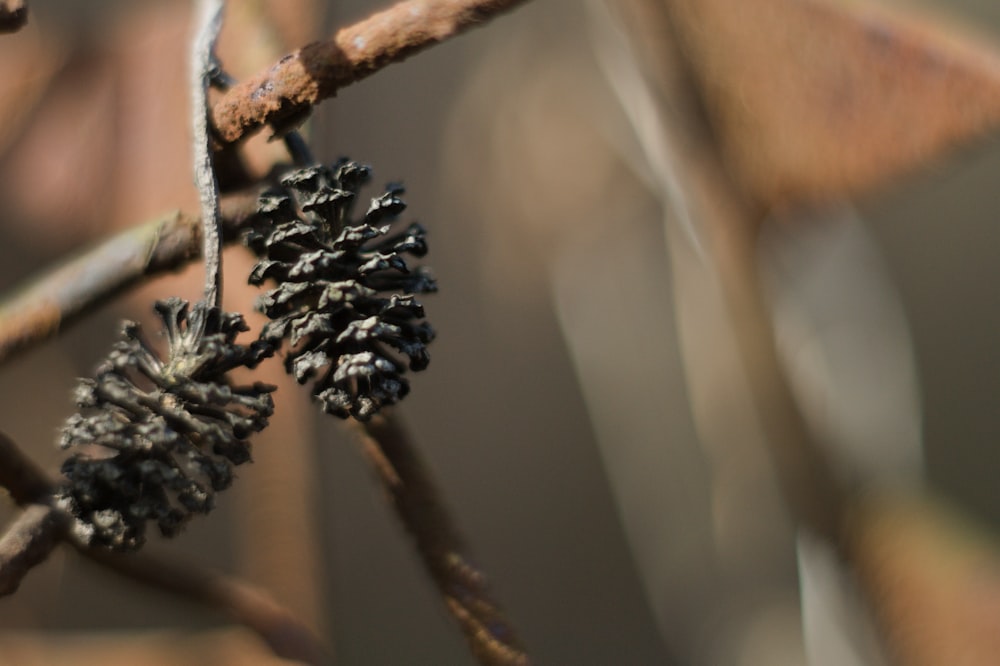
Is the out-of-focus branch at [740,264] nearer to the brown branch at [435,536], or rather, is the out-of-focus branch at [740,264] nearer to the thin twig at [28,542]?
the brown branch at [435,536]

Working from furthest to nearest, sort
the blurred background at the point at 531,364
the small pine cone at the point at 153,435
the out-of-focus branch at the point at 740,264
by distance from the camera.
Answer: the blurred background at the point at 531,364, the out-of-focus branch at the point at 740,264, the small pine cone at the point at 153,435

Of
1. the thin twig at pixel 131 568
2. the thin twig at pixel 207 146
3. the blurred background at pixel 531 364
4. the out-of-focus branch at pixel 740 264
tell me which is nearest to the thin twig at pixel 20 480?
the thin twig at pixel 131 568

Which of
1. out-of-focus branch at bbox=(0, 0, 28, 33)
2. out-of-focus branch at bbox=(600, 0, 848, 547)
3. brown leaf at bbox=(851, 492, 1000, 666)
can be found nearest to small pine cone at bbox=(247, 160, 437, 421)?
out-of-focus branch at bbox=(0, 0, 28, 33)

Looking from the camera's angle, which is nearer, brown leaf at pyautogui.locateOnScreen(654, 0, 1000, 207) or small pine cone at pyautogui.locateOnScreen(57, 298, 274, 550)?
small pine cone at pyautogui.locateOnScreen(57, 298, 274, 550)

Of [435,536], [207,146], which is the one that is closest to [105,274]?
[207,146]

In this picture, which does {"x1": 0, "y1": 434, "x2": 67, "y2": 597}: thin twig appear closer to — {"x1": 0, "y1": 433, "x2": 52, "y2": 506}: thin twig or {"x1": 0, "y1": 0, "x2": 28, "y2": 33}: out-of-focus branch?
{"x1": 0, "y1": 433, "x2": 52, "y2": 506}: thin twig

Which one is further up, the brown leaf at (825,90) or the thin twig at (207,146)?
the thin twig at (207,146)

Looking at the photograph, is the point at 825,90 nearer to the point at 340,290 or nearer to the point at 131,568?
the point at 340,290

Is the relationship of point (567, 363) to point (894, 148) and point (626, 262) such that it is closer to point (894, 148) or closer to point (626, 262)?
point (626, 262)
